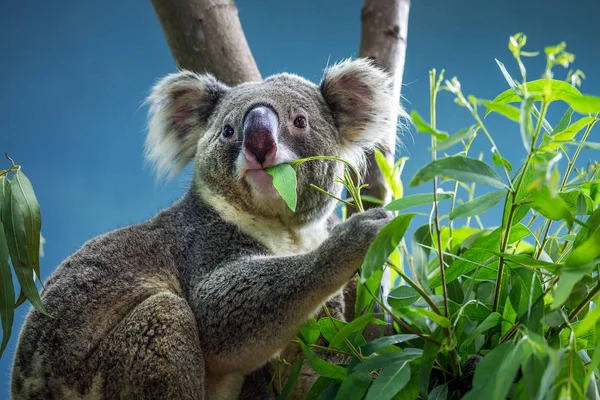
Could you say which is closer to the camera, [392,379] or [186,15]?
[392,379]

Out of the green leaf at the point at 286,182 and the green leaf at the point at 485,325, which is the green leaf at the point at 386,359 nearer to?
the green leaf at the point at 485,325

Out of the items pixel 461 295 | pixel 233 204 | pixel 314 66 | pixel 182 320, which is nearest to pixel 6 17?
pixel 314 66

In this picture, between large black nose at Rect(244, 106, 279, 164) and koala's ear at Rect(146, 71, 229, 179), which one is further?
koala's ear at Rect(146, 71, 229, 179)

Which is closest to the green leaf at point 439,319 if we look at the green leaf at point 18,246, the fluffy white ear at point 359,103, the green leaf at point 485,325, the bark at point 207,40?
the green leaf at point 485,325

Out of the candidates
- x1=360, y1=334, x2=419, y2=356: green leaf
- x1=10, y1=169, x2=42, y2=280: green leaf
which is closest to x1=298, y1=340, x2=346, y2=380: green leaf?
x1=360, y1=334, x2=419, y2=356: green leaf

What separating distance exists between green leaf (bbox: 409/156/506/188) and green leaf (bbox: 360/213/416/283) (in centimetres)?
11

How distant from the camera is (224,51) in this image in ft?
8.69

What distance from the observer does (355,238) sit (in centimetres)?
147

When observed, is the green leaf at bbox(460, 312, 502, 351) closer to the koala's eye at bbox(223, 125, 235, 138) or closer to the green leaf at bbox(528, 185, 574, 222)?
the green leaf at bbox(528, 185, 574, 222)

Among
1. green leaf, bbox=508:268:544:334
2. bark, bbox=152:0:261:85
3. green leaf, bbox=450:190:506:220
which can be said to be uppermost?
bark, bbox=152:0:261:85

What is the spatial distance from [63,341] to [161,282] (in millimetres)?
311

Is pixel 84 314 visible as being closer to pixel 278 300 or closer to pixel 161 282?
pixel 161 282

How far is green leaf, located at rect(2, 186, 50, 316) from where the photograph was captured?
1.54 meters

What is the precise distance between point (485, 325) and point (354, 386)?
287mm
